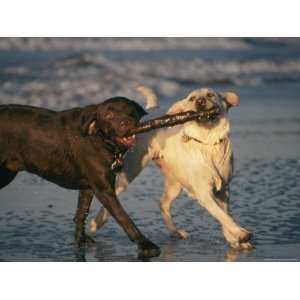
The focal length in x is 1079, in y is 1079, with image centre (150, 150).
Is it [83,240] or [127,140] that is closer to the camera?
[127,140]

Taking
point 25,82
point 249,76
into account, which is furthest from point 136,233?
point 249,76

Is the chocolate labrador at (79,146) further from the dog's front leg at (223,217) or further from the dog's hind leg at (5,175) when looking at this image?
the dog's front leg at (223,217)

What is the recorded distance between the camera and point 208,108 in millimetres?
9211

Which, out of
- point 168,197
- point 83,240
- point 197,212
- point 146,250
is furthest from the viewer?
point 197,212

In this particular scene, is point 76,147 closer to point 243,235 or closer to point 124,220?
point 124,220

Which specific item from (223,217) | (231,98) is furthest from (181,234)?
(231,98)

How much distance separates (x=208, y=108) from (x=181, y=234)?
3.92 feet

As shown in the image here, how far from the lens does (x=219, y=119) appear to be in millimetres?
9328

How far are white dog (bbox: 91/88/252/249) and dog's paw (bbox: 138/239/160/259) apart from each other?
68 cm

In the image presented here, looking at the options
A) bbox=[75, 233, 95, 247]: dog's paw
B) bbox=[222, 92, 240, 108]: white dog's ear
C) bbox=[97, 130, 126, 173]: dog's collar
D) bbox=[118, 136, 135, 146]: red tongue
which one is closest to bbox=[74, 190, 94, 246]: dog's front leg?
bbox=[75, 233, 95, 247]: dog's paw

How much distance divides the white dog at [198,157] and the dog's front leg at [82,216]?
21 cm

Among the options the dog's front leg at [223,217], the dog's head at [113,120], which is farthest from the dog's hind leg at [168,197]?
the dog's head at [113,120]
